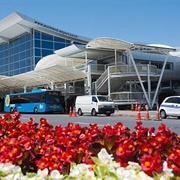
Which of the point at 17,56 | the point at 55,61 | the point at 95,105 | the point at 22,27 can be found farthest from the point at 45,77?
the point at 17,56

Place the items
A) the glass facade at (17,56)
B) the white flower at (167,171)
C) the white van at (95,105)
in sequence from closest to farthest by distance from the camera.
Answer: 1. the white flower at (167,171)
2. the white van at (95,105)
3. the glass facade at (17,56)

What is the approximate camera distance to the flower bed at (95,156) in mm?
3020

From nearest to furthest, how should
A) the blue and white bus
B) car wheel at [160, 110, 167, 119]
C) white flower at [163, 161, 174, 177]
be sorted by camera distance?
white flower at [163, 161, 174, 177] → car wheel at [160, 110, 167, 119] → the blue and white bus

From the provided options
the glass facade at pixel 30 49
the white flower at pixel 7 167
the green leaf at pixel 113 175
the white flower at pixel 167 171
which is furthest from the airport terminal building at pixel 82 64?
the green leaf at pixel 113 175

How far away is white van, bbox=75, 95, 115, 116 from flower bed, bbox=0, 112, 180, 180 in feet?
79.3

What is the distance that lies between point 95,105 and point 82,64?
15.1m

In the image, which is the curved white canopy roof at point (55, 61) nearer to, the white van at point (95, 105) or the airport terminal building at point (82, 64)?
the airport terminal building at point (82, 64)

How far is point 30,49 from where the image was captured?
5978 cm

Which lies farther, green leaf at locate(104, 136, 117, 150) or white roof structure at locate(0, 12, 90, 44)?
white roof structure at locate(0, 12, 90, 44)

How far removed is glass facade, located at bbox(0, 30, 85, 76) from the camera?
59.1m

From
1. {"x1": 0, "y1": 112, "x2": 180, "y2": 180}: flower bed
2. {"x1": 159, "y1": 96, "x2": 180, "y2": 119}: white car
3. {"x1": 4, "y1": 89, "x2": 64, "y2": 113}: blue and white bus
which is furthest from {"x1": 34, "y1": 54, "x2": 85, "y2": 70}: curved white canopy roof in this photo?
{"x1": 0, "y1": 112, "x2": 180, "y2": 180}: flower bed

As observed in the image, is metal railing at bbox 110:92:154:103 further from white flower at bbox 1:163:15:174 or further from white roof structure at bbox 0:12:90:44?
white flower at bbox 1:163:15:174

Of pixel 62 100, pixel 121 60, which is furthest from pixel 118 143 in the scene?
pixel 121 60

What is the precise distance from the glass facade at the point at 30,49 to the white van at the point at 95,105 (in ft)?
96.0
